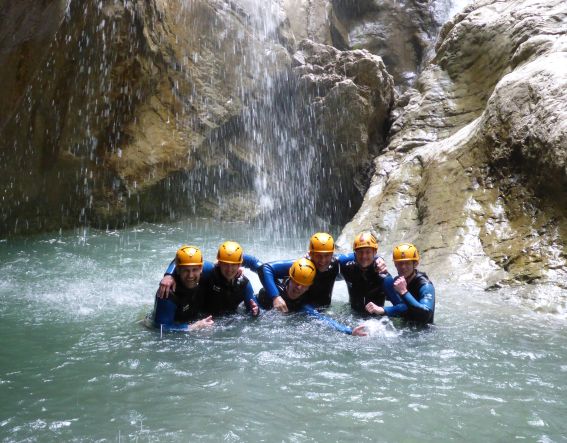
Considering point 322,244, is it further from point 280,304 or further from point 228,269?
point 228,269

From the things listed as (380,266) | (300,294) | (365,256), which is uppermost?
(365,256)

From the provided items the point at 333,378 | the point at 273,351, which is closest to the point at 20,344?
the point at 273,351

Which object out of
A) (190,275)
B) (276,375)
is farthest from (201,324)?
(276,375)

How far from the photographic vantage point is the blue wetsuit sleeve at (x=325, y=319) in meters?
5.31

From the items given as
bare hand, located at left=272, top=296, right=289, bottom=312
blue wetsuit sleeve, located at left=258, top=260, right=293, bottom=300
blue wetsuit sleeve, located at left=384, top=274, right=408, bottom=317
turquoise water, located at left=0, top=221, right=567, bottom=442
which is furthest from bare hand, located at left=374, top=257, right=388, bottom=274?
bare hand, located at left=272, top=296, right=289, bottom=312

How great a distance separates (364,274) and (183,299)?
83.9 inches

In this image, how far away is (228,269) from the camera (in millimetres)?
5398

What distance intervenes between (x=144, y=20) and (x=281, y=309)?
845 cm

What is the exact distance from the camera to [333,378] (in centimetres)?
405

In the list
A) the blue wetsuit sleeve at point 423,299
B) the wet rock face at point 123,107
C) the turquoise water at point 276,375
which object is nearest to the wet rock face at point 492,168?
the turquoise water at point 276,375

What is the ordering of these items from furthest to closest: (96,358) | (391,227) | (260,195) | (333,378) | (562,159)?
1. (260,195)
2. (391,227)
3. (562,159)
4. (96,358)
5. (333,378)

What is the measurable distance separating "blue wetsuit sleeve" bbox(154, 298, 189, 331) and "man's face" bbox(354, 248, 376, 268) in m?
2.07

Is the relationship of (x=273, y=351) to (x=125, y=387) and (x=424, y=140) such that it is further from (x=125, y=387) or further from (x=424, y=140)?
(x=424, y=140)

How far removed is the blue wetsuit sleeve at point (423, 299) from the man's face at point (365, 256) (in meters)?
0.66
